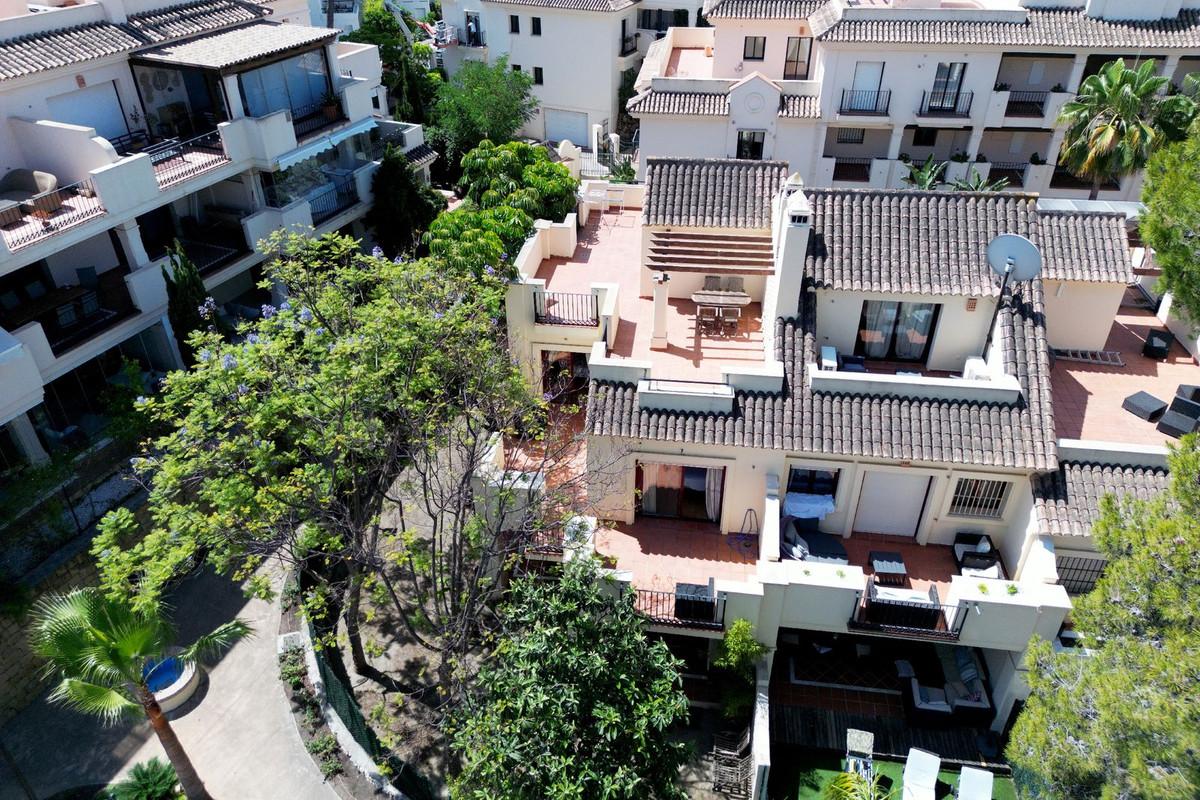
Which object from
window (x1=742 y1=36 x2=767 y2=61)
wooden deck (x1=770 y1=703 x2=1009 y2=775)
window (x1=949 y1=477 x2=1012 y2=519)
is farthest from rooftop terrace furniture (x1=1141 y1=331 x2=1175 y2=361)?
window (x1=742 y1=36 x2=767 y2=61)

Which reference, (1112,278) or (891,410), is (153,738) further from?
(1112,278)

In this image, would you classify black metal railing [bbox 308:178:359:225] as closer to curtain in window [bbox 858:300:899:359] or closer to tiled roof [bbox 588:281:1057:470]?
tiled roof [bbox 588:281:1057:470]

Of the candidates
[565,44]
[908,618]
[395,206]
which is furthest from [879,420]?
[565,44]

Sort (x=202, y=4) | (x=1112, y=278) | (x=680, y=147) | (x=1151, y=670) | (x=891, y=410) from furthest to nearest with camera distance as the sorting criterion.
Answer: (x=680, y=147)
(x=202, y=4)
(x=1112, y=278)
(x=891, y=410)
(x=1151, y=670)

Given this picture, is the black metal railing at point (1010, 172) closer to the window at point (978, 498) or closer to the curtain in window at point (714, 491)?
the window at point (978, 498)

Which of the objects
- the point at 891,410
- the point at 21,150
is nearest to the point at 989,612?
the point at 891,410

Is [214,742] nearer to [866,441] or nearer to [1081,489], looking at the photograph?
[866,441]
